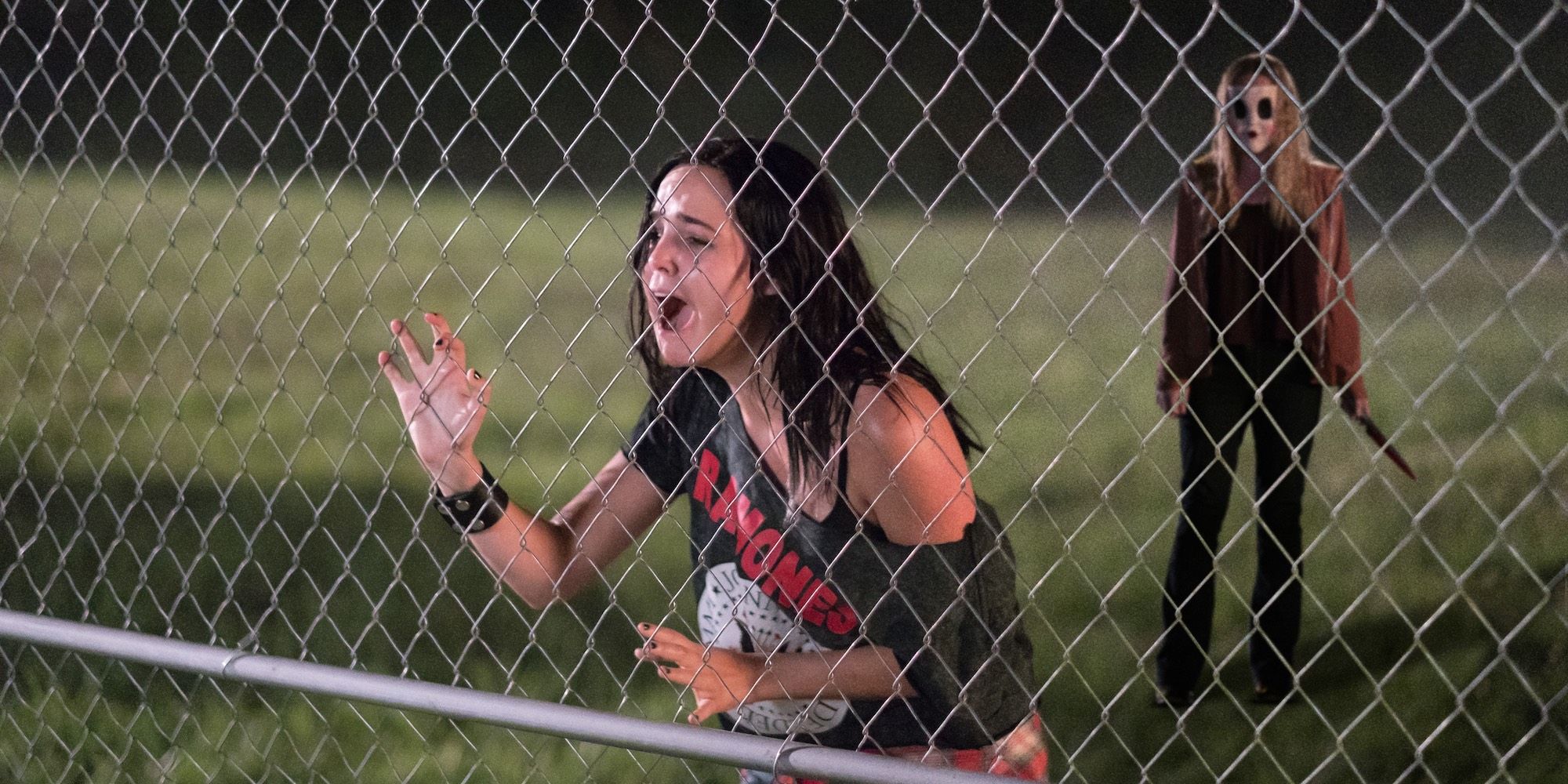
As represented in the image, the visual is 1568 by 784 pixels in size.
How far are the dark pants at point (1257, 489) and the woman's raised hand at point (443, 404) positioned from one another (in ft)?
5.12

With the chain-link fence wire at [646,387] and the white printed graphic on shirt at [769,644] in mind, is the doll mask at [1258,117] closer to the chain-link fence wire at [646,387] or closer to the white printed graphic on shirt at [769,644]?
the chain-link fence wire at [646,387]

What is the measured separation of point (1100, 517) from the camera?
389 centimetres

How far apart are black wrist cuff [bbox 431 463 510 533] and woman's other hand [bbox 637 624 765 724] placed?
333mm

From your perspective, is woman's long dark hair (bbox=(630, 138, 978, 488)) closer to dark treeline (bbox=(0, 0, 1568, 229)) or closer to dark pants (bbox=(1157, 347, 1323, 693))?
dark pants (bbox=(1157, 347, 1323, 693))

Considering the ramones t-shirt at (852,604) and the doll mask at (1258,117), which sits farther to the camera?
the doll mask at (1258,117)

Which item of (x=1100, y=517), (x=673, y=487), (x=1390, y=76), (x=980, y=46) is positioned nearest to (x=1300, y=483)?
(x=1100, y=517)

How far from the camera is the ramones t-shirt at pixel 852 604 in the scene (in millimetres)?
1553

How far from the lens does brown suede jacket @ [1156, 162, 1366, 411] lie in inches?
103

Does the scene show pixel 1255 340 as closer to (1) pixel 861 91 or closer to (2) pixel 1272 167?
(2) pixel 1272 167

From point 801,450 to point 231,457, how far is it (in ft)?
11.6

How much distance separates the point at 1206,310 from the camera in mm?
2623

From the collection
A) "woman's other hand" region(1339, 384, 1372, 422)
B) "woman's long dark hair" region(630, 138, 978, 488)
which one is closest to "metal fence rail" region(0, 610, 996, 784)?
"woman's long dark hair" region(630, 138, 978, 488)

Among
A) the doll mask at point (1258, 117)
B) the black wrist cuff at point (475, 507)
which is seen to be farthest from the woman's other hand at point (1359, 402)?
the black wrist cuff at point (475, 507)

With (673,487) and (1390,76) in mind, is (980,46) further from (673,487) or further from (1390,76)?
(673,487)
